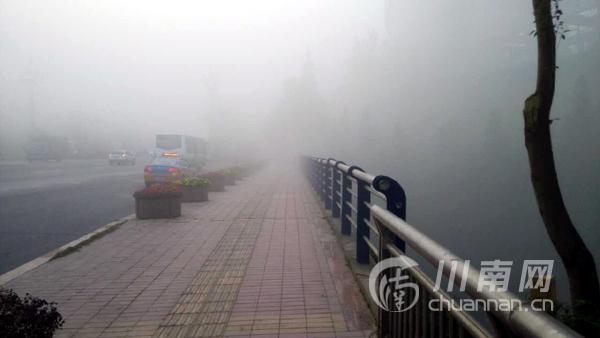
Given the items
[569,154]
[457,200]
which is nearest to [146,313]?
[457,200]

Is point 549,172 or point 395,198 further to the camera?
point 549,172

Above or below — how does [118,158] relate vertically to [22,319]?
below

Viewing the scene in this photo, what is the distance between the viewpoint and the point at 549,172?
275 inches

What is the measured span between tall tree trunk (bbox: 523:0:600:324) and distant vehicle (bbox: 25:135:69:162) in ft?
173

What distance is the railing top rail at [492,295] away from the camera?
1166 mm

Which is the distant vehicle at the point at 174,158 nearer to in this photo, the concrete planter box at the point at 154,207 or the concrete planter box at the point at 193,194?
the concrete planter box at the point at 193,194

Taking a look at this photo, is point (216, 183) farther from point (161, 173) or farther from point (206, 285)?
point (206, 285)

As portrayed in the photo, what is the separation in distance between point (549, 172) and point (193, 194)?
9813 mm

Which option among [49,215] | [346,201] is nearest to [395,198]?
[346,201]

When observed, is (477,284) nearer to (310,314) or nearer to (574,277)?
(310,314)

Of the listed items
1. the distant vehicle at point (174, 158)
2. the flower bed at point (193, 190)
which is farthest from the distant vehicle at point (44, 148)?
the flower bed at point (193, 190)

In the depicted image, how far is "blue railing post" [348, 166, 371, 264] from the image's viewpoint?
5523 mm

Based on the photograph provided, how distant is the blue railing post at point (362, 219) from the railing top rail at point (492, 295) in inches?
117

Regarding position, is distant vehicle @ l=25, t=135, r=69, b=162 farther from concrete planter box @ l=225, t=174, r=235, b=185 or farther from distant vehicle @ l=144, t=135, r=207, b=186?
concrete planter box @ l=225, t=174, r=235, b=185
